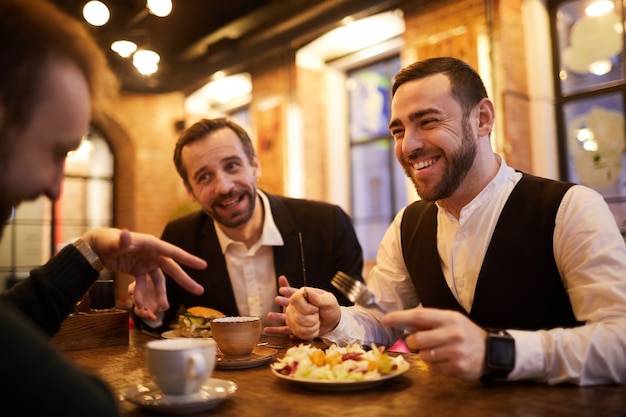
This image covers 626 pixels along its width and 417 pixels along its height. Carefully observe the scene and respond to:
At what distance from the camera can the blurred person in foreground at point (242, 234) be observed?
93.6 inches

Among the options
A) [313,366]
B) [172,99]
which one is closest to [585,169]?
[313,366]

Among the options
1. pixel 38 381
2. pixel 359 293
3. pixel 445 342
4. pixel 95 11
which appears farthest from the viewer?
pixel 95 11

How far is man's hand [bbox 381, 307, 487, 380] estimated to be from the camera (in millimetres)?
1058

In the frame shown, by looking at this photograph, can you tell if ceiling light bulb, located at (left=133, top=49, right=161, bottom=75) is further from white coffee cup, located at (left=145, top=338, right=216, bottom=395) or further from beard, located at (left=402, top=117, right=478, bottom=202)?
white coffee cup, located at (left=145, top=338, right=216, bottom=395)

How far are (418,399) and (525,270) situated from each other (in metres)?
0.67

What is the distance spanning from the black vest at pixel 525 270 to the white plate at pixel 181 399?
0.84m

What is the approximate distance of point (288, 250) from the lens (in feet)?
7.95

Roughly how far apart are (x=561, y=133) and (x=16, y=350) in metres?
5.06

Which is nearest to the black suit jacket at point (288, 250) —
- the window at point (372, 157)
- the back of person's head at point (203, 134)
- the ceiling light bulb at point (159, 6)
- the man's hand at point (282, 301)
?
the back of person's head at point (203, 134)

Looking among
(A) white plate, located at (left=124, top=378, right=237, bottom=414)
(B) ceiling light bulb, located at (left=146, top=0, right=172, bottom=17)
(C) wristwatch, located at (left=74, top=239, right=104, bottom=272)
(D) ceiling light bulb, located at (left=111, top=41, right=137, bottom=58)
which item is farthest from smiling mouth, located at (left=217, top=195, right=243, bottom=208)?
(D) ceiling light bulb, located at (left=111, top=41, right=137, bottom=58)

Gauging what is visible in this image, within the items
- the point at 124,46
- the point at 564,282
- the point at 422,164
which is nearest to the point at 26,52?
the point at 422,164

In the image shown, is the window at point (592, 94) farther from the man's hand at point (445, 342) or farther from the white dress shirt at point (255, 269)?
the man's hand at point (445, 342)

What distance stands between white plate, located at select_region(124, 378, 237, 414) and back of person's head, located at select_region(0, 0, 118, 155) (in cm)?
50

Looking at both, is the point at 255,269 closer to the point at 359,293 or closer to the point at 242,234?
the point at 242,234
